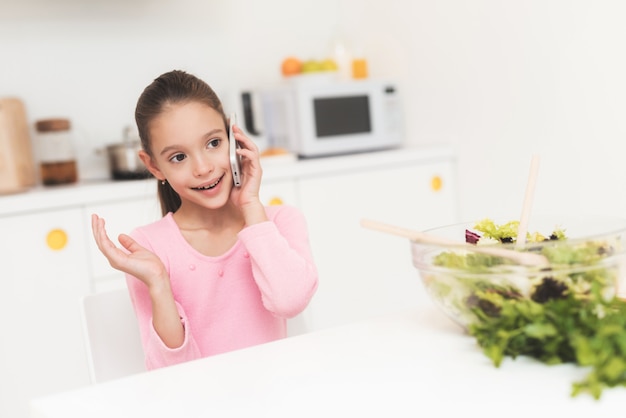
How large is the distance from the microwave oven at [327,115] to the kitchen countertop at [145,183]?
0.07 metres

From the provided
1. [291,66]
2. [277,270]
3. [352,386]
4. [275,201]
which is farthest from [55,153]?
[352,386]

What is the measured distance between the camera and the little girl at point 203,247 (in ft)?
4.15

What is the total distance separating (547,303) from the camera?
807mm

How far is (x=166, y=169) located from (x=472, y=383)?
28.7 inches

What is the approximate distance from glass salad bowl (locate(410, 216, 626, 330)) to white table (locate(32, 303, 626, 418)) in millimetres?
60

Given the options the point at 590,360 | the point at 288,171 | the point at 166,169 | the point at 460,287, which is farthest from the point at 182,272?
the point at 288,171

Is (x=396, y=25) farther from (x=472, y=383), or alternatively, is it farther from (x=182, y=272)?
(x=472, y=383)

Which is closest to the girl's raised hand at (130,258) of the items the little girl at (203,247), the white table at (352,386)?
the little girl at (203,247)

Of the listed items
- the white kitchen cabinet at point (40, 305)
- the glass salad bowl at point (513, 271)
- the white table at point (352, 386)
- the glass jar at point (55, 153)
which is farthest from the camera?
the glass jar at point (55, 153)

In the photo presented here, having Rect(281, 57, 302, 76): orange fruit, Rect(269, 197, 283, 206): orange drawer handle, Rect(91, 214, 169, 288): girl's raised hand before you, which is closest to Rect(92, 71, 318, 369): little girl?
Rect(91, 214, 169, 288): girl's raised hand

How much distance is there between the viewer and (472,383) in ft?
2.55

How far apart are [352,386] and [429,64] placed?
83.2 inches

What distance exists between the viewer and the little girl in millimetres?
1265

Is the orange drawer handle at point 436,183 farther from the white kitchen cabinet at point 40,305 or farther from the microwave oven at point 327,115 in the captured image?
the white kitchen cabinet at point 40,305
